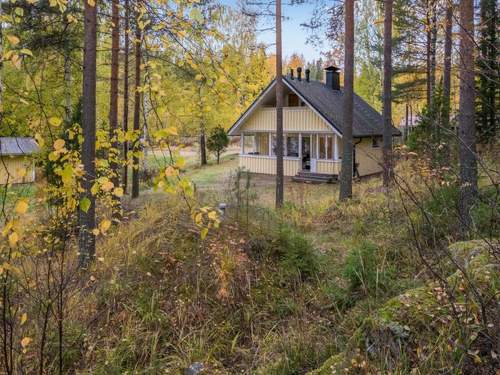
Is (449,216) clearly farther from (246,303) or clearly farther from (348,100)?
(348,100)

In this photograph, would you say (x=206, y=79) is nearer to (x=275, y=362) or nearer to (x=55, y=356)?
(x=275, y=362)

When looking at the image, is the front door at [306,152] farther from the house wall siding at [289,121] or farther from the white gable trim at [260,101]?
the white gable trim at [260,101]

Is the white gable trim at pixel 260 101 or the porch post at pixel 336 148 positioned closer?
the white gable trim at pixel 260 101

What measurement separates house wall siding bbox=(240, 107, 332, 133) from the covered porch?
0.98 ft

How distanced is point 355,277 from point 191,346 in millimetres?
1984

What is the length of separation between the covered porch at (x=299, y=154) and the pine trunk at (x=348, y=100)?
23.6 feet

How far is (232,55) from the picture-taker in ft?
7.46

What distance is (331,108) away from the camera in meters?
20.2

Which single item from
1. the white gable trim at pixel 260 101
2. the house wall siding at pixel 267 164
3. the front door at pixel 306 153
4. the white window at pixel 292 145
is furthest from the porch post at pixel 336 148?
the white window at pixel 292 145

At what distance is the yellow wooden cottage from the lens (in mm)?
19172

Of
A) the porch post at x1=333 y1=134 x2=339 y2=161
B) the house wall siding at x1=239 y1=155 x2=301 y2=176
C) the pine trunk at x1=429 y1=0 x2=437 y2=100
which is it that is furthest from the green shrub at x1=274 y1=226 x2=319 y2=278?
the house wall siding at x1=239 y1=155 x2=301 y2=176

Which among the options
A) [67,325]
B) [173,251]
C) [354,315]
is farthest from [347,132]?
[67,325]

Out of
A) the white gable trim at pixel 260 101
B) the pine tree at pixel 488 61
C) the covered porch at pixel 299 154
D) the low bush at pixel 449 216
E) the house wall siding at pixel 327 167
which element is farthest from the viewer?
the covered porch at pixel 299 154

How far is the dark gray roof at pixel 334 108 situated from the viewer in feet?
61.7
